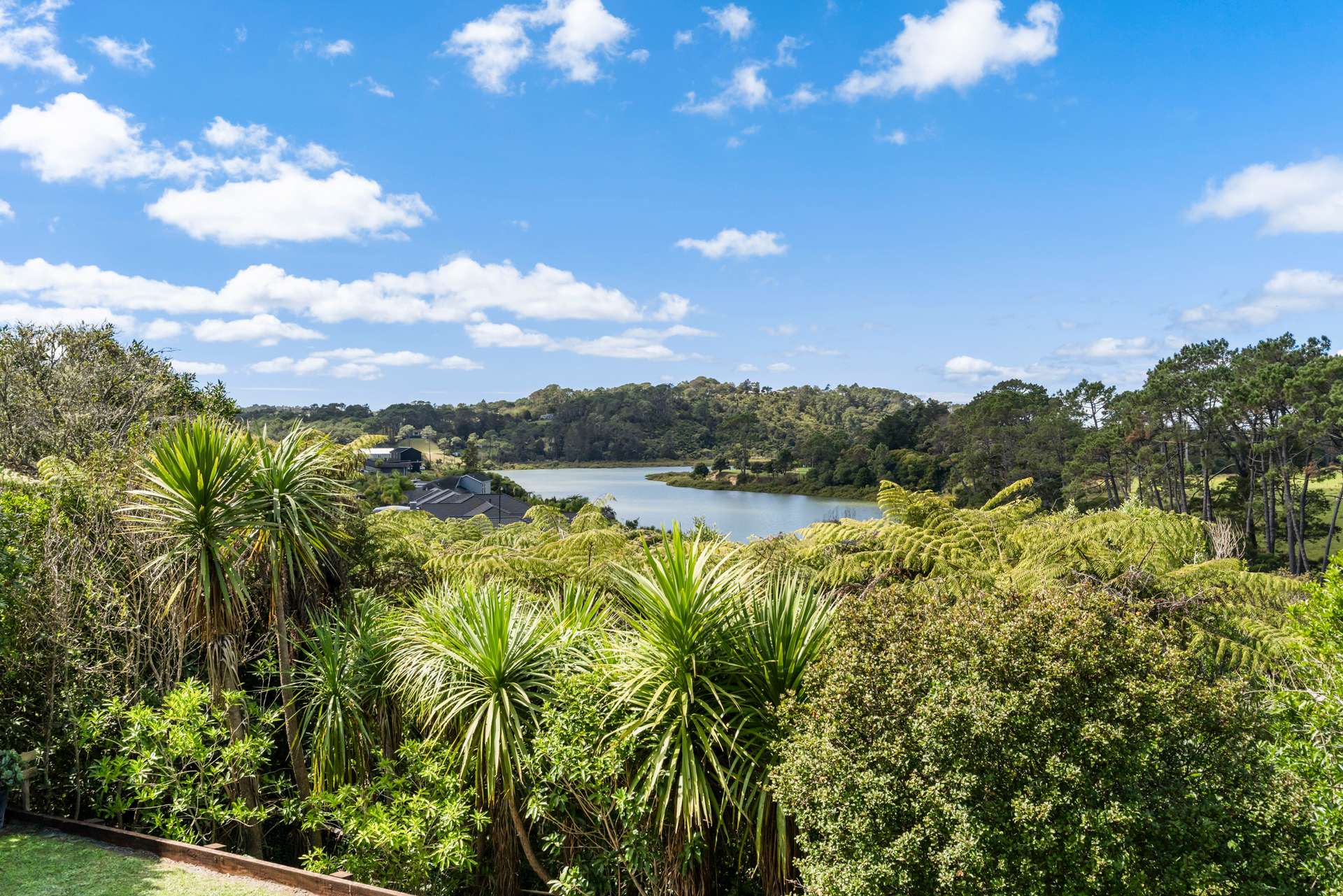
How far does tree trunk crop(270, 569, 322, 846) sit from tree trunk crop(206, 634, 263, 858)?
0.32 metres

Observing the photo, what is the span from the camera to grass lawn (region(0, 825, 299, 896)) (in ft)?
15.8

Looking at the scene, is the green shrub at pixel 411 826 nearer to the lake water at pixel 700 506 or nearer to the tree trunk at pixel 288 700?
the tree trunk at pixel 288 700

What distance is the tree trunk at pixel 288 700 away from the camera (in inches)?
251

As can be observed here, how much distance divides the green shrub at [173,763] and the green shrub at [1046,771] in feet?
14.4

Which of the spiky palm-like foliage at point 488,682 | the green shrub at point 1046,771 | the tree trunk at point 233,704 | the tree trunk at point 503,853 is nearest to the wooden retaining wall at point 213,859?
the tree trunk at point 233,704

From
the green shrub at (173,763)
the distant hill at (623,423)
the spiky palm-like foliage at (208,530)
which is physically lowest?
the green shrub at (173,763)

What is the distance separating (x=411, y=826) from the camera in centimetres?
530

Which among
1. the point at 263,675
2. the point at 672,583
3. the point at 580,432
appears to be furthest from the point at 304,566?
the point at 580,432

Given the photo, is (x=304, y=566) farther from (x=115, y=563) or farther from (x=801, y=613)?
(x=801, y=613)

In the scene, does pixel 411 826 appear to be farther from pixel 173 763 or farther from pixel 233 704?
pixel 173 763

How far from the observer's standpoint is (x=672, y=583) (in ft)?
16.4

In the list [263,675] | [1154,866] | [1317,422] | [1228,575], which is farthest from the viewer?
[1317,422]

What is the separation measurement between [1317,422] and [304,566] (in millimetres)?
31000

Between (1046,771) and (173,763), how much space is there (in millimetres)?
6386
